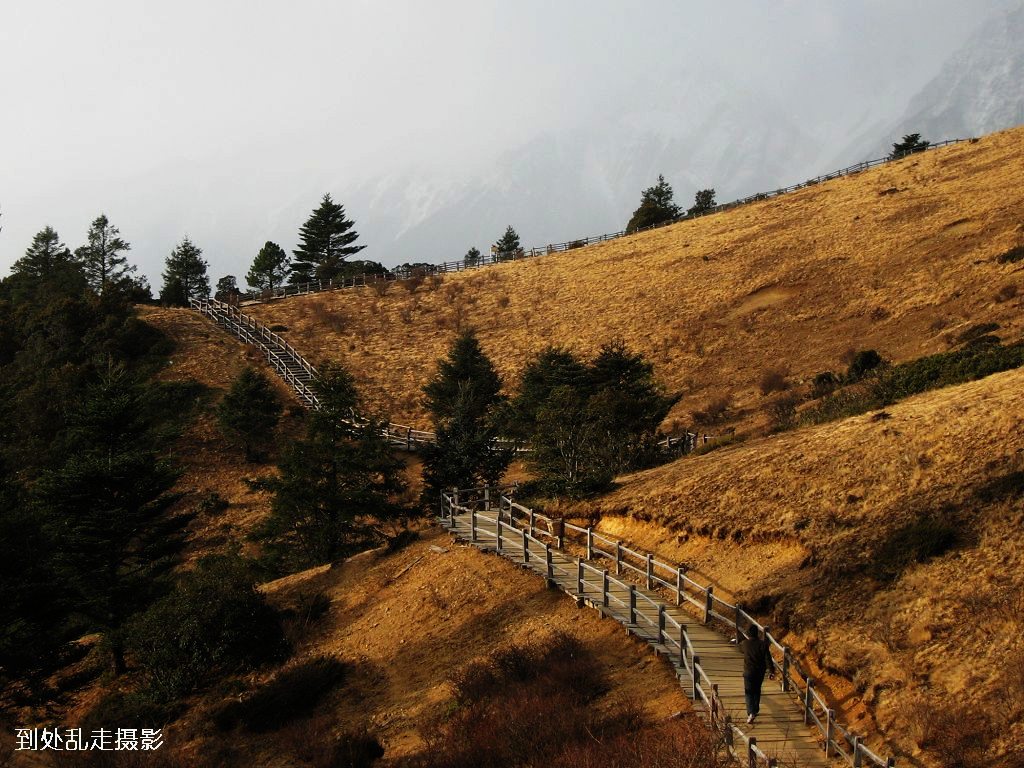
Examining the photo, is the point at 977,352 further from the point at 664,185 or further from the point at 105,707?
the point at 664,185

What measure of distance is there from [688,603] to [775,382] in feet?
89.4

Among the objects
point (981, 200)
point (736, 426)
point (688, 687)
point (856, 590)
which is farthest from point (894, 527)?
point (981, 200)

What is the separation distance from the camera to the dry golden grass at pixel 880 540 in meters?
11.1

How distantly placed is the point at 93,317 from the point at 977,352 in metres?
52.3

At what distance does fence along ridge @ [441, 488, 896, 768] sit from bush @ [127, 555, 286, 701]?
5778 mm

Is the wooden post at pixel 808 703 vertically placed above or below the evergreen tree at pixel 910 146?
below

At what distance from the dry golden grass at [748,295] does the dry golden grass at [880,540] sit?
15388 mm

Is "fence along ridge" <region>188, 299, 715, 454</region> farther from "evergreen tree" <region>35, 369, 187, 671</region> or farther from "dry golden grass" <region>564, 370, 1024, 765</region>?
"evergreen tree" <region>35, 369, 187, 671</region>

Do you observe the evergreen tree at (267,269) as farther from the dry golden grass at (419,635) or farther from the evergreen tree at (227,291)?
the dry golden grass at (419,635)

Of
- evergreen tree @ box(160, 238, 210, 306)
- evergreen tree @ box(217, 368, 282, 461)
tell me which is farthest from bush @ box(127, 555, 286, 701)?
evergreen tree @ box(160, 238, 210, 306)

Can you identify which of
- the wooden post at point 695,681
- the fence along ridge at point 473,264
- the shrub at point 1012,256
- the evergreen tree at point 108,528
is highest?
the fence along ridge at point 473,264

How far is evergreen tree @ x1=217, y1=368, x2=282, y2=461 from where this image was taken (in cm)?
4300

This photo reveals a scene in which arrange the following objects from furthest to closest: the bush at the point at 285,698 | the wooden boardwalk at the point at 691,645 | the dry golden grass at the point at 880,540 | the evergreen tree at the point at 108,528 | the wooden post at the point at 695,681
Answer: the evergreen tree at the point at 108,528, the bush at the point at 285,698, the wooden post at the point at 695,681, the dry golden grass at the point at 880,540, the wooden boardwalk at the point at 691,645

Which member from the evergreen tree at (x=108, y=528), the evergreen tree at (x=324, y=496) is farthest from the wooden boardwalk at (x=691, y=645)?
the evergreen tree at (x=108, y=528)
